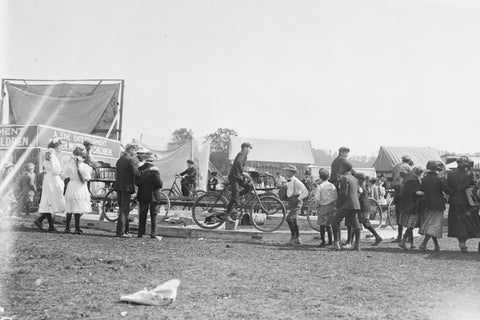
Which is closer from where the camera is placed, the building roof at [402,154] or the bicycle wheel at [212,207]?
the bicycle wheel at [212,207]

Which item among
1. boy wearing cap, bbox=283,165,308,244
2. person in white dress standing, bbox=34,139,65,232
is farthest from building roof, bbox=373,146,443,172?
person in white dress standing, bbox=34,139,65,232

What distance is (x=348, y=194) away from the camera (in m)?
10.1

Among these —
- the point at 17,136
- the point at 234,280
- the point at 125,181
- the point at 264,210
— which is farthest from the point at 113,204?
the point at 234,280

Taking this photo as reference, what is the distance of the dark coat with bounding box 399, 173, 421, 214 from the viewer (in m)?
11.0

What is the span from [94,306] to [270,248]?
18.0 feet

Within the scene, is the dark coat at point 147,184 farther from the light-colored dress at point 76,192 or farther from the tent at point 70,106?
the tent at point 70,106

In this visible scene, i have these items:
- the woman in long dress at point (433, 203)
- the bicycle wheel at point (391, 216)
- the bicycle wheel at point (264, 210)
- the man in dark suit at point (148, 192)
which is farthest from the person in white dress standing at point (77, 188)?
the bicycle wheel at point (391, 216)

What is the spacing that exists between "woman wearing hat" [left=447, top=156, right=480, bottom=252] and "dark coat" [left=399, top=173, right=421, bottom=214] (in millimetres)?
669

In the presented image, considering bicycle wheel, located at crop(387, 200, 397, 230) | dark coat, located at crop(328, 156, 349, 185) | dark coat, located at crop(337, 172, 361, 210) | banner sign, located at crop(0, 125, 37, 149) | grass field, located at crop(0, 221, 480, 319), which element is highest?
banner sign, located at crop(0, 125, 37, 149)

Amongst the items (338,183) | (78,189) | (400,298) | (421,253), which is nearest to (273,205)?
(338,183)

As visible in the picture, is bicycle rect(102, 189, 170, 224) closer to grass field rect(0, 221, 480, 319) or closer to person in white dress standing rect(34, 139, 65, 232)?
person in white dress standing rect(34, 139, 65, 232)

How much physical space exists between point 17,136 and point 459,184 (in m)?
12.4

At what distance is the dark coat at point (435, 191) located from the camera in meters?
10.5

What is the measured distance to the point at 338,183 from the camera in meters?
11.0
